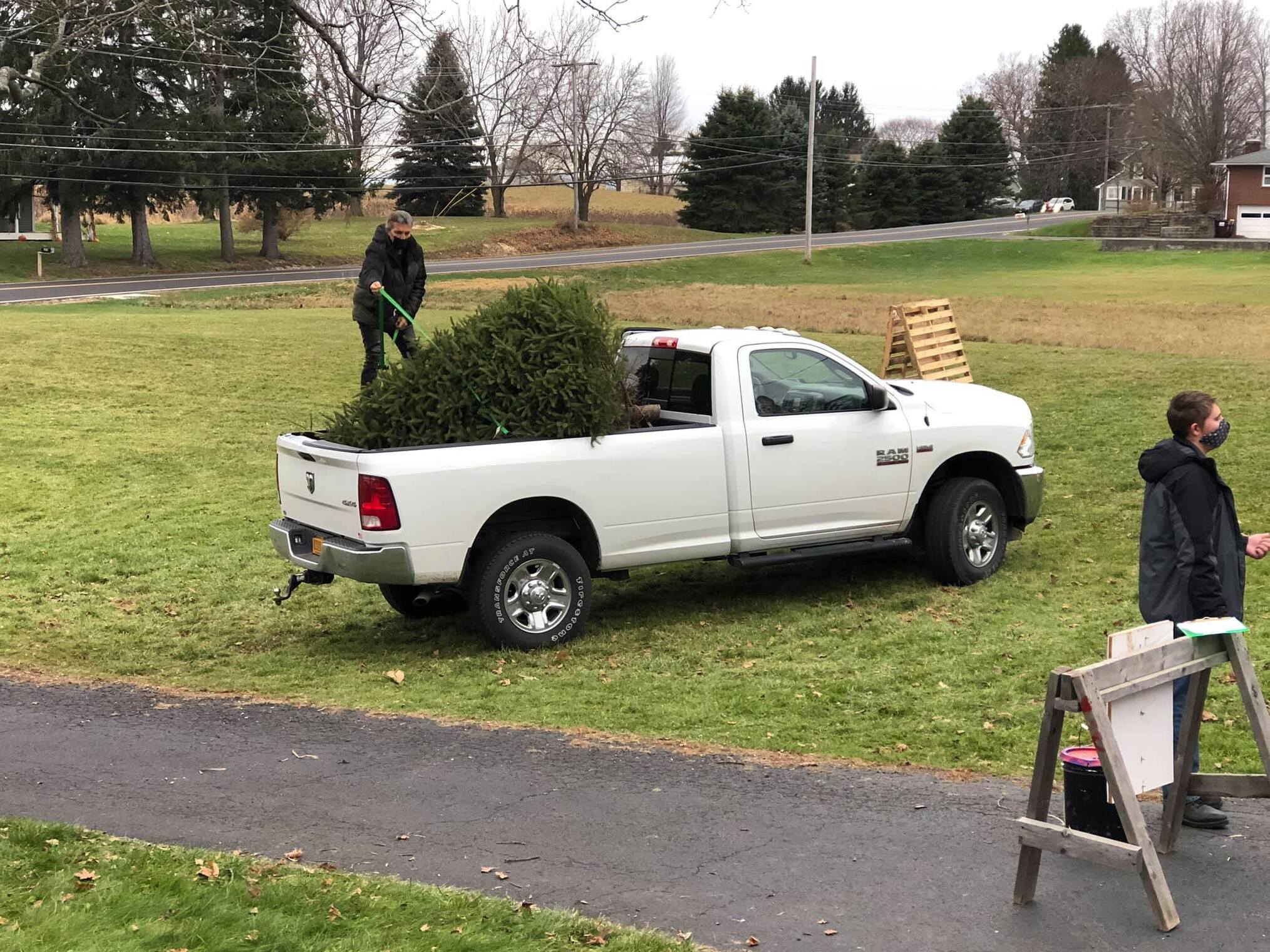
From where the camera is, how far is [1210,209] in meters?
81.2

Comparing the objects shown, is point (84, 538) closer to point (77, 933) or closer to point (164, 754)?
point (164, 754)

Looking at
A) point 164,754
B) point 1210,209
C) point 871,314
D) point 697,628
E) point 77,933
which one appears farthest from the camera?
point 1210,209

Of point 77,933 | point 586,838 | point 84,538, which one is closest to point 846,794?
point 586,838

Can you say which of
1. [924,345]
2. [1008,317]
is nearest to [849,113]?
[1008,317]

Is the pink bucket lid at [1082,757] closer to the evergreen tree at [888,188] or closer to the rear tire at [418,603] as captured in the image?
the rear tire at [418,603]

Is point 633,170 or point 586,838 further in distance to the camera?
point 633,170

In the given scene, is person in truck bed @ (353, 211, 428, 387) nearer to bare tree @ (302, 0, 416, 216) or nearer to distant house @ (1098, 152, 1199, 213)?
bare tree @ (302, 0, 416, 216)

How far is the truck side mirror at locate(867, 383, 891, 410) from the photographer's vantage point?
988 cm

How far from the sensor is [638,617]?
32.4 ft

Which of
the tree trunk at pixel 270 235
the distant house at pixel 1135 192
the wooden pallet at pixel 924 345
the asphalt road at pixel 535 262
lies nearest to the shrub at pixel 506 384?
the wooden pallet at pixel 924 345

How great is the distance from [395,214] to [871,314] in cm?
2149

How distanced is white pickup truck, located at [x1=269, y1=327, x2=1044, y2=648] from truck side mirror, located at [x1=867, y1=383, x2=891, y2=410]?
10 millimetres

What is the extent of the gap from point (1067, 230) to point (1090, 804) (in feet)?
254

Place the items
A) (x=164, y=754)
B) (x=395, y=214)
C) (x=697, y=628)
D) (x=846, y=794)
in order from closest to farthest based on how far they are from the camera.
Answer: (x=846, y=794) → (x=164, y=754) → (x=697, y=628) → (x=395, y=214)
